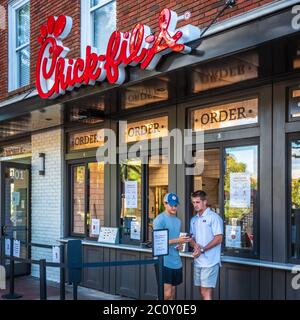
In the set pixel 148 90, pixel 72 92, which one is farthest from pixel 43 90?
pixel 148 90

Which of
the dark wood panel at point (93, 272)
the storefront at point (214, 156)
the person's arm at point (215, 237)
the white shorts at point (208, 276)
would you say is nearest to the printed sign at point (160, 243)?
the person's arm at point (215, 237)

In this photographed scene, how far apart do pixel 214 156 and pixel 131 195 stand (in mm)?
1937

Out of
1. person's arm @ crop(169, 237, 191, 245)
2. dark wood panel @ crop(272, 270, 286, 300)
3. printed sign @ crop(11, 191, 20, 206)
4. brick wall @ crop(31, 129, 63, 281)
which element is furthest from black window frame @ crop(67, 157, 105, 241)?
dark wood panel @ crop(272, 270, 286, 300)

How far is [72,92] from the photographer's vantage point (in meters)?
7.66

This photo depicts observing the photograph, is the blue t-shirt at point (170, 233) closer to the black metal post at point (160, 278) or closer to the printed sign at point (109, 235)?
the black metal post at point (160, 278)

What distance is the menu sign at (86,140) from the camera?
30.8ft

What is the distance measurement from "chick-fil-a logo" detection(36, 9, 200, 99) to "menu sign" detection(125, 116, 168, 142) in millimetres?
1522

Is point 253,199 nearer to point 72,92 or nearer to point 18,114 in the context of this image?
point 72,92

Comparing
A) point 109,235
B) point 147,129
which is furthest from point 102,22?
point 109,235

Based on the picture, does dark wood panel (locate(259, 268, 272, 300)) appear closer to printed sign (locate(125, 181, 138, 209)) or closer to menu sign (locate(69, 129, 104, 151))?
printed sign (locate(125, 181, 138, 209))

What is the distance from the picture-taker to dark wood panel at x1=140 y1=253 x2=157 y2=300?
7.91 meters

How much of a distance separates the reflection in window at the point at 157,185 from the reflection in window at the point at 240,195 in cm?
127

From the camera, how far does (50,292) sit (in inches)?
360

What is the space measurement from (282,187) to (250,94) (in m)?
1.35
